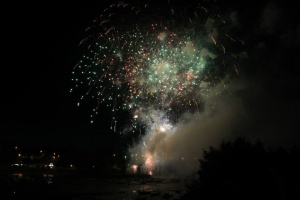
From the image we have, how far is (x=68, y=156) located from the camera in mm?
102250

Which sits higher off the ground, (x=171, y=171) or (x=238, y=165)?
(x=171, y=171)

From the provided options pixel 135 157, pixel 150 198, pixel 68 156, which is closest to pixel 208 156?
pixel 150 198

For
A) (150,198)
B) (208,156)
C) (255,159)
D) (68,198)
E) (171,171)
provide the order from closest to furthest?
(255,159) < (208,156) < (68,198) < (150,198) < (171,171)

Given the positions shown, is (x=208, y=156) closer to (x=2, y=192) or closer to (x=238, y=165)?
(x=238, y=165)

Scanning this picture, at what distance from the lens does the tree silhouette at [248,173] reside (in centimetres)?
834

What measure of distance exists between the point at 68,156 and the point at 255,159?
92485 mm

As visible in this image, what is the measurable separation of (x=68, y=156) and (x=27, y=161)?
450 inches

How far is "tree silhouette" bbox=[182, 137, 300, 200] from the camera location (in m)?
8.34

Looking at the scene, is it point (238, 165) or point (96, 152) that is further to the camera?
point (96, 152)

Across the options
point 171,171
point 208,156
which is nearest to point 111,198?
point 208,156

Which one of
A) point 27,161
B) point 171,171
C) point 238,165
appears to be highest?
point 27,161

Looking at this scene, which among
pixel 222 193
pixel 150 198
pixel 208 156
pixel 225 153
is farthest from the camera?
pixel 150 198

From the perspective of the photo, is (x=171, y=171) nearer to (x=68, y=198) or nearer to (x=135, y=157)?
(x=135, y=157)

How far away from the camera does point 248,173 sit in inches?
346
